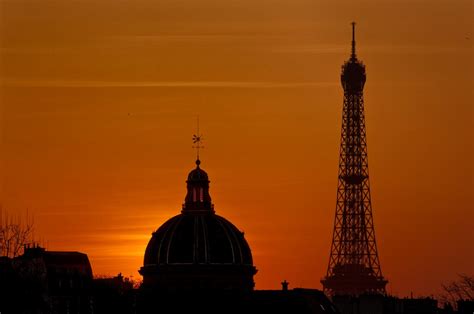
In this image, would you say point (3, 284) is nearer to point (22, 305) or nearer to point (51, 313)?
point (22, 305)

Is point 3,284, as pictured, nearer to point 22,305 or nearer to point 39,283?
point 22,305

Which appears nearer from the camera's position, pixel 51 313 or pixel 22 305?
pixel 22 305

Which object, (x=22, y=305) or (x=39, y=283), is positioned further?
(x=39, y=283)

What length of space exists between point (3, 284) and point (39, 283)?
21036 millimetres

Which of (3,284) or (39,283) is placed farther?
(39,283)

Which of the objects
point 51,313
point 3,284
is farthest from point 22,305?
point 51,313

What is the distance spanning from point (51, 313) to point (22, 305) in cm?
2120

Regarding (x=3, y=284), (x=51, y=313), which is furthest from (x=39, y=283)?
(x=3, y=284)

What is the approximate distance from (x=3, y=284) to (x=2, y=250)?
755 cm

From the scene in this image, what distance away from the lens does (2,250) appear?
18562 cm

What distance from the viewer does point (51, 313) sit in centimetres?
19700

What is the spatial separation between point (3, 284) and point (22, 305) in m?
3.14

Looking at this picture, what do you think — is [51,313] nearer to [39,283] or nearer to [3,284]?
[39,283]

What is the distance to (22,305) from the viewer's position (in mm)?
175875
